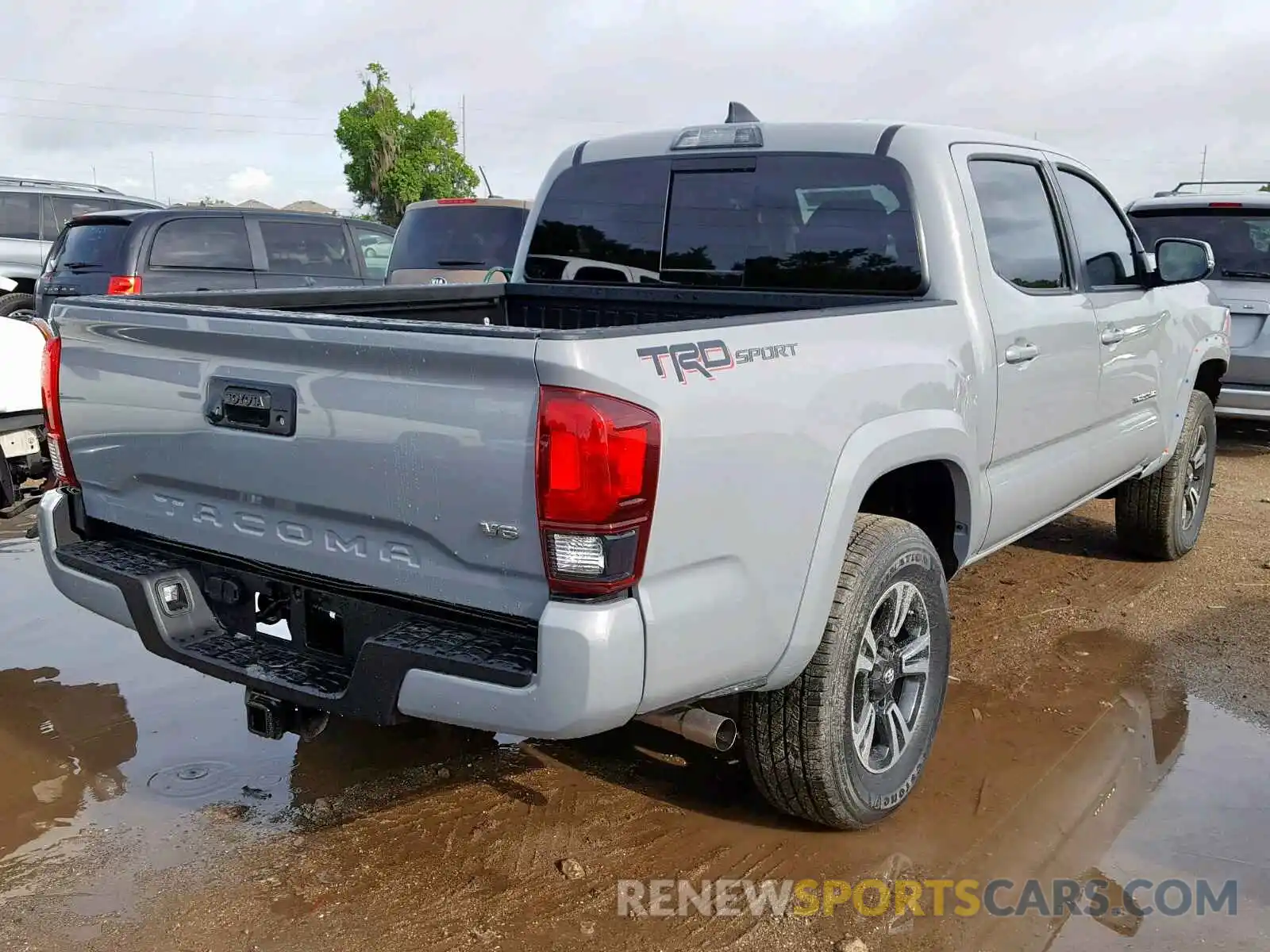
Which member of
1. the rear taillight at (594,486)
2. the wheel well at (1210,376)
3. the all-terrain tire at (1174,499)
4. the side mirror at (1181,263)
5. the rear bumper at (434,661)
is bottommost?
the all-terrain tire at (1174,499)

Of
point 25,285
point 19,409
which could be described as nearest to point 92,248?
point 19,409

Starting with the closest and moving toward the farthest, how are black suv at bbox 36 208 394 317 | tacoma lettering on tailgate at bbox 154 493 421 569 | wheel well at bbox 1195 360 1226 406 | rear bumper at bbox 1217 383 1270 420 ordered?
tacoma lettering on tailgate at bbox 154 493 421 569, wheel well at bbox 1195 360 1226 406, rear bumper at bbox 1217 383 1270 420, black suv at bbox 36 208 394 317

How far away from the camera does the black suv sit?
963 centimetres

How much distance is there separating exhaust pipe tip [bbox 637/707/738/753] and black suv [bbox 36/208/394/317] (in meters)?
6.83

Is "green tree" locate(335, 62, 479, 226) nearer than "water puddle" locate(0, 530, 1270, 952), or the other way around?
"water puddle" locate(0, 530, 1270, 952)

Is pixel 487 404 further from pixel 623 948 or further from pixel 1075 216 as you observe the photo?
pixel 1075 216

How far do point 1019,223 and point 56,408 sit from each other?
3.23 m

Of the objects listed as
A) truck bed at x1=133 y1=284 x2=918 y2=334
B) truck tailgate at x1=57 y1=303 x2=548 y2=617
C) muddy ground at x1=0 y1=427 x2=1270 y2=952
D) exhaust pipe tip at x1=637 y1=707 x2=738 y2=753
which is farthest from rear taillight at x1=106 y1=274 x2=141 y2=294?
exhaust pipe tip at x1=637 y1=707 x2=738 y2=753

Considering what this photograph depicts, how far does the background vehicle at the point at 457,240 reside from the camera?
10.5 meters

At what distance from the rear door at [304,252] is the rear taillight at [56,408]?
7.02m

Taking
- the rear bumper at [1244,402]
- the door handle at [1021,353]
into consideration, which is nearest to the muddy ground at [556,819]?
the door handle at [1021,353]

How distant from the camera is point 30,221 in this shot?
14086 mm

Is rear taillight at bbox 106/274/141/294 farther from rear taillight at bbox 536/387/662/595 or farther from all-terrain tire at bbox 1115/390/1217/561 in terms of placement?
rear taillight at bbox 536/387/662/595

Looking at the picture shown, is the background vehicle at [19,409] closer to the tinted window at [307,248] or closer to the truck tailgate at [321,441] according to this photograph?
the truck tailgate at [321,441]
